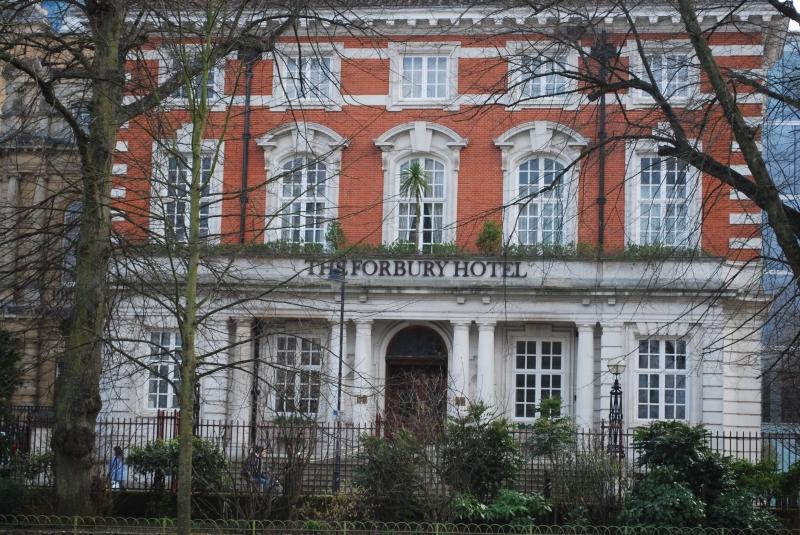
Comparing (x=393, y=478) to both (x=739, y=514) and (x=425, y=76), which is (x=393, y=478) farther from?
(x=425, y=76)

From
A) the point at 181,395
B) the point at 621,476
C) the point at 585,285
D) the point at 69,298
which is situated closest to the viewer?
the point at 181,395

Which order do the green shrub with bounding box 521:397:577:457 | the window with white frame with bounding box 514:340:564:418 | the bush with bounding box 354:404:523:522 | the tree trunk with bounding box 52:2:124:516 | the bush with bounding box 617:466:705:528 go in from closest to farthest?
the tree trunk with bounding box 52:2:124:516 → the bush with bounding box 617:466:705:528 → the bush with bounding box 354:404:523:522 → the green shrub with bounding box 521:397:577:457 → the window with white frame with bounding box 514:340:564:418

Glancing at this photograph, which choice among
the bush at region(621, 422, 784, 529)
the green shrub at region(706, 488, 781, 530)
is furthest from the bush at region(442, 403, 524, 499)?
the green shrub at region(706, 488, 781, 530)

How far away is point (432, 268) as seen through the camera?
28547 millimetres

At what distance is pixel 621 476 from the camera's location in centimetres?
1872

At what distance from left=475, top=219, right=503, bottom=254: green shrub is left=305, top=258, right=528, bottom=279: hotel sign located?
0.55 metres

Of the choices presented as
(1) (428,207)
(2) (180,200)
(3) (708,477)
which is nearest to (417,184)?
(1) (428,207)

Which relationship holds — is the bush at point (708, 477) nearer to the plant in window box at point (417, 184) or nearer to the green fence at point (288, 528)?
the green fence at point (288, 528)

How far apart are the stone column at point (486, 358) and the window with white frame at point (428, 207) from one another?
10.2ft

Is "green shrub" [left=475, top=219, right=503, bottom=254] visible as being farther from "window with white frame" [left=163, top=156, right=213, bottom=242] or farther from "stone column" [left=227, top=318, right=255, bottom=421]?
"window with white frame" [left=163, top=156, right=213, bottom=242]

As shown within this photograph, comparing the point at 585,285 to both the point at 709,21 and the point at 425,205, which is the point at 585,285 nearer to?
the point at 425,205

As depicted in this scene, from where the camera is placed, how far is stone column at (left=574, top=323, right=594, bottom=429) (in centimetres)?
2816

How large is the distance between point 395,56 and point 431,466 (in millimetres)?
16213

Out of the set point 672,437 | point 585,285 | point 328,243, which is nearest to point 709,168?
point 672,437
